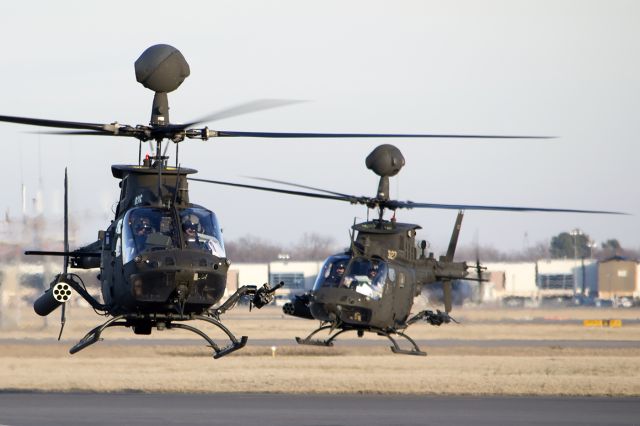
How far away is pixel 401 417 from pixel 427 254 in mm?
6576

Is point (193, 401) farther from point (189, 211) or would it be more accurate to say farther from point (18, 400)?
point (189, 211)

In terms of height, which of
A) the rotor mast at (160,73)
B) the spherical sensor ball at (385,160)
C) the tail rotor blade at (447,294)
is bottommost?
the tail rotor blade at (447,294)

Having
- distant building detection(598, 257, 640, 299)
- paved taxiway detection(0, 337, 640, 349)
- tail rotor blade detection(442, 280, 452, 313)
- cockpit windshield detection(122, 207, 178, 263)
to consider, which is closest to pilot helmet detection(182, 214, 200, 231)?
cockpit windshield detection(122, 207, 178, 263)

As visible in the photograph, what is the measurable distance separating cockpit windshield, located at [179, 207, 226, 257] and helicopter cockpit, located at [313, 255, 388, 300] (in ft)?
39.5

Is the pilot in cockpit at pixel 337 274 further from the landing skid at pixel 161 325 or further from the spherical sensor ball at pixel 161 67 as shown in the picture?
the spherical sensor ball at pixel 161 67

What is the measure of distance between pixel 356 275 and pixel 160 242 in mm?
13066

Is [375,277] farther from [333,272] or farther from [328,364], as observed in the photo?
[328,364]

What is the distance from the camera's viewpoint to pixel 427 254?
121 feet

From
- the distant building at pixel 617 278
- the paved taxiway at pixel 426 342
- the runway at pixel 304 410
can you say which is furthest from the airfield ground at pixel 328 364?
the distant building at pixel 617 278

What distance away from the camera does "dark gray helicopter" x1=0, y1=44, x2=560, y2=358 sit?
766 inches

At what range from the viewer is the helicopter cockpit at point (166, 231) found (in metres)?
19.9

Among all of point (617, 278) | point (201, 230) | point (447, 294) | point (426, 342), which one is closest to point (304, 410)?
point (447, 294)

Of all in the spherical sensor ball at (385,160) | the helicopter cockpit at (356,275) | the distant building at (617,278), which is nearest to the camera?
the helicopter cockpit at (356,275)

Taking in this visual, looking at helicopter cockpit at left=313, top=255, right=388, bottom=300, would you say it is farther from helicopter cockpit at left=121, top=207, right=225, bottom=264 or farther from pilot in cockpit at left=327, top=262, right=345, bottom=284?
helicopter cockpit at left=121, top=207, right=225, bottom=264
